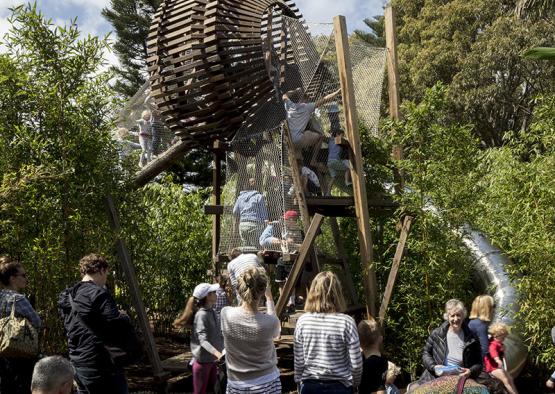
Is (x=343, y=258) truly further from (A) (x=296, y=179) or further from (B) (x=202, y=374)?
(B) (x=202, y=374)

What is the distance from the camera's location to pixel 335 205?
9.03 meters

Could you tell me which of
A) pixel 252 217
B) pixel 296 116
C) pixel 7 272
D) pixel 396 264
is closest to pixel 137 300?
pixel 252 217

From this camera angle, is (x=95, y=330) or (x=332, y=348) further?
(x=95, y=330)

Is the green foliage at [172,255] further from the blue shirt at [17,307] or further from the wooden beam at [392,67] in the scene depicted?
the blue shirt at [17,307]

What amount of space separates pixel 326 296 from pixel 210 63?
4590 millimetres

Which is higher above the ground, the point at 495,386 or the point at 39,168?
the point at 39,168

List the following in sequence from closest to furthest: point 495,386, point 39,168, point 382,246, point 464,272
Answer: point 495,386 < point 39,168 < point 464,272 < point 382,246

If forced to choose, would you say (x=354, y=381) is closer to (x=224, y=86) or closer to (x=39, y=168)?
(x=39, y=168)

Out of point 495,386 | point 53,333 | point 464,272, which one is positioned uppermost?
point 464,272

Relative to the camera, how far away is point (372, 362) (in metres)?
4.89

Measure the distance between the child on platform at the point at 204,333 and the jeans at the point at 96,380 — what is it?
118 centimetres

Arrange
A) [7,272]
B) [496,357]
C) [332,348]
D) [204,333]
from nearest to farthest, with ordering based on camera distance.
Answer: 1. [332,348]
2. [7,272]
3. [204,333]
4. [496,357]

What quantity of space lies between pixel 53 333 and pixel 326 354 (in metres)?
3.58

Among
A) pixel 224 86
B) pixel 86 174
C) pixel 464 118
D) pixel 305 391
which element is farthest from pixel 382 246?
pixel 464 118
